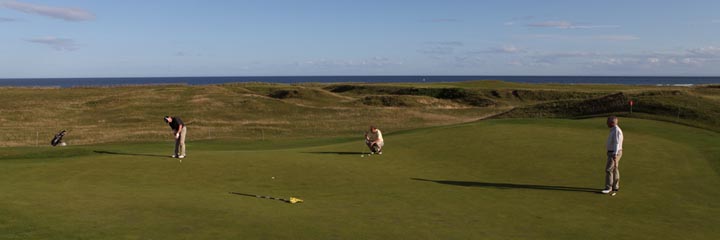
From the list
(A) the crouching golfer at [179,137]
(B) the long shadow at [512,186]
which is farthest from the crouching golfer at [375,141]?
(A) the crouching golfer at [179,137]

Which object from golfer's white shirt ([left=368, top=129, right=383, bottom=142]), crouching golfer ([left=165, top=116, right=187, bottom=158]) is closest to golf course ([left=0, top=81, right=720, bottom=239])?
crouching golfer ([left=165, top=116, right=187, bottom=158])

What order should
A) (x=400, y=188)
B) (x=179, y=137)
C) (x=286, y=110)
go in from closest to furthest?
(x=400, y=188) → (x=179, y=137) → (x=286, y=110)

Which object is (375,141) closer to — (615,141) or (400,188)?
(400,188)

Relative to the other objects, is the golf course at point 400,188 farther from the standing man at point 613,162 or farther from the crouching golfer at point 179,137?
the crouching golfer at point 179,137

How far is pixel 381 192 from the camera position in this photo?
14.4 metres

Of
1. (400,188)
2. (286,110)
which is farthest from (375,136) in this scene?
(286,110)

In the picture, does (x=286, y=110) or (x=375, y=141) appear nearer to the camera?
(x=375, y=141)

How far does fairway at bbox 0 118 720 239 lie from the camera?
10.5 metres

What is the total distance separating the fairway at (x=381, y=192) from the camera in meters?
10.5

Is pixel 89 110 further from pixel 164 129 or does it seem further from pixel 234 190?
→ pixel 234 190

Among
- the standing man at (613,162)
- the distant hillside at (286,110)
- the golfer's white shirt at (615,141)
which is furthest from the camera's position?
the distant hillside at (286,110)

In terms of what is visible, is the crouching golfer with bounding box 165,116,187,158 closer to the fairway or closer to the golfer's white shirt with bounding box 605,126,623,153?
the fairway

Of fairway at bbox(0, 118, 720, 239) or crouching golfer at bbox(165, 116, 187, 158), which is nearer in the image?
fairway at bbox(0, 118, 720, 239)

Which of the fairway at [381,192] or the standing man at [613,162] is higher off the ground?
the standing man at [613,162]
